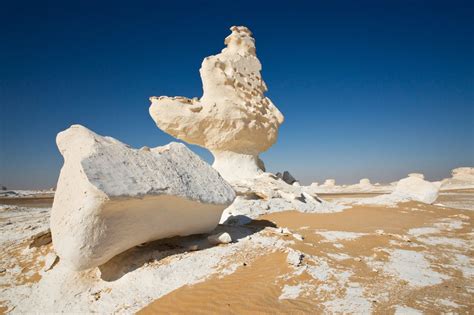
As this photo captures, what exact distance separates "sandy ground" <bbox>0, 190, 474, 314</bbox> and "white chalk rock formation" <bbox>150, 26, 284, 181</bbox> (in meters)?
7.54

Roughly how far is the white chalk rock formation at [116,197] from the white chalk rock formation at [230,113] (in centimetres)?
781

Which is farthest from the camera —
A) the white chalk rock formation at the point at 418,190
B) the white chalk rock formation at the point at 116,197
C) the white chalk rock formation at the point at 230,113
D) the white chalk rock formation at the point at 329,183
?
the white chalk rock formation at the point at 329,183

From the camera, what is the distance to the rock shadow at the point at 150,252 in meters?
4.20

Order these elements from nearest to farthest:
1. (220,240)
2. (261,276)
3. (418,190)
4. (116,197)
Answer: (116,197)
(261,276)
(220,240)
(418,190)

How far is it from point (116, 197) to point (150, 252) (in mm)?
1513

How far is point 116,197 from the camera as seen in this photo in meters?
3.56

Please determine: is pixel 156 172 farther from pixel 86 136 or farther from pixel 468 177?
pixel 468 177

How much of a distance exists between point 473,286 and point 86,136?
5.81 m

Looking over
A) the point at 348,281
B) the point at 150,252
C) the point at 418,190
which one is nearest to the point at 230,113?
the point at 150,252

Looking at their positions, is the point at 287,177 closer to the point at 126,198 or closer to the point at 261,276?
the point at 261,276

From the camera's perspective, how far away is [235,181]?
12258 millimetres

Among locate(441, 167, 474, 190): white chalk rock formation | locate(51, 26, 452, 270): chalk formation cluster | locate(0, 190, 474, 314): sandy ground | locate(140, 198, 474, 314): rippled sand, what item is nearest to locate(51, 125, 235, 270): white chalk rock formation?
locate(51, 26, 452, 270): chalk formation cluster

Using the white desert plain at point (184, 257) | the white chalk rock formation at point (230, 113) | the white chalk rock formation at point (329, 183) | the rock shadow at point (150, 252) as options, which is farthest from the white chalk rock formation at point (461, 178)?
the rock shadow at point (150, 252)

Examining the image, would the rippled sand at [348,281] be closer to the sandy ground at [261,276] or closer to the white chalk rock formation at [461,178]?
the sandy ground at [261,276]
